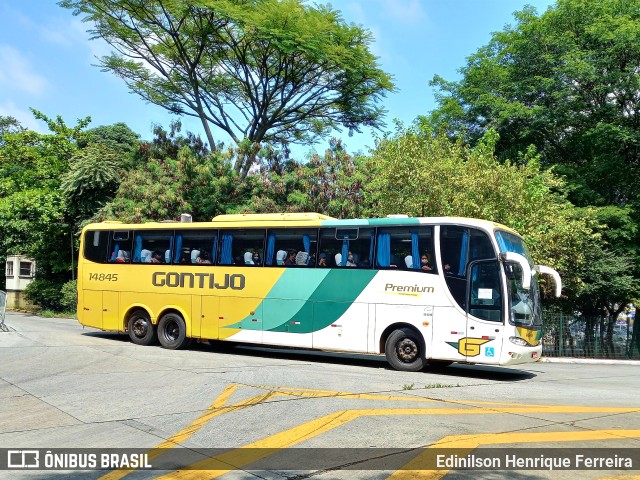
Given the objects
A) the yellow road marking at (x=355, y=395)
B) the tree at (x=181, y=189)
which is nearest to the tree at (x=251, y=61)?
the tree at (x=181, y=189)

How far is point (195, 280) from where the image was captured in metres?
17.5

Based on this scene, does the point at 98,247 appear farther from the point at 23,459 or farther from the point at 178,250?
the point at 23,459

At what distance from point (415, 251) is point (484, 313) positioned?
6.85ft

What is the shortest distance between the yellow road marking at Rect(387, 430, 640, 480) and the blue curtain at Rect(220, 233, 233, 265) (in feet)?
34.5

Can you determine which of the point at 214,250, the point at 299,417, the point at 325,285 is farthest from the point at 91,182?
the point at 299,417

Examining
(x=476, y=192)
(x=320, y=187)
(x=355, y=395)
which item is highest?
(x=320, y=187)

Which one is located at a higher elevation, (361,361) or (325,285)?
(325,285)

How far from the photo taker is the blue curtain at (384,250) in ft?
49.0

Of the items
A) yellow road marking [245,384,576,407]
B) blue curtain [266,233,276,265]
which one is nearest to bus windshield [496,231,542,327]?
yellow road marking [245,384,576,407]

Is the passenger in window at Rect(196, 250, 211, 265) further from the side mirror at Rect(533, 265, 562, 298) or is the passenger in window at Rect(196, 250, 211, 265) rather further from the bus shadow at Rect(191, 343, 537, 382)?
the side mirror at Rect(533, 265, 562, 298)

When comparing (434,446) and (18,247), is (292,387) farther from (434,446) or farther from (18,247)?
(18,247)

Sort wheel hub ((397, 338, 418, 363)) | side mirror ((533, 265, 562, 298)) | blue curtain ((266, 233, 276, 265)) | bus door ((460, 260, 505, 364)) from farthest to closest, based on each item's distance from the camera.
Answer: blue curtain ((266, 233, 276, 265)) < wheel hub ((397, 338, 418, 363)) < side mirror ((533, 265, 562, 298)) < bus door ((460, 260, 505, 364))

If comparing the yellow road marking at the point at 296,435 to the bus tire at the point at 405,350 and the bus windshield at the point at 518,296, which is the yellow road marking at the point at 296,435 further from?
the bus tire at the point at 405,350

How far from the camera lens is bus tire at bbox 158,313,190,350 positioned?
58.1 ft
